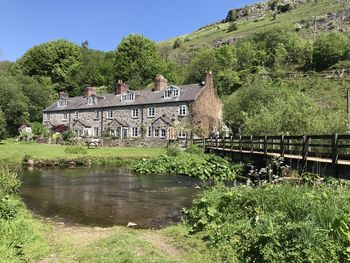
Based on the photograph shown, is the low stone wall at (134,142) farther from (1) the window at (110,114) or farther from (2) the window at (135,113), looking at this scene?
(1) the window at (110,114)

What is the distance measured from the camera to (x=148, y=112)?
196 ft

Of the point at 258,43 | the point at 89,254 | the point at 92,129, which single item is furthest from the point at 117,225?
the point at 258,43

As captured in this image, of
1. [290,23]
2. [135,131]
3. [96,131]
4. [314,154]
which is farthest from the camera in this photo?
[290,23]

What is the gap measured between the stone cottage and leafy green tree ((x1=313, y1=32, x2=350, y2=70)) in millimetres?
37647

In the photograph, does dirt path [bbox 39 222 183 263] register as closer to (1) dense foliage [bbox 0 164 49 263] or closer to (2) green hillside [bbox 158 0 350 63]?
(1) dense foliage [bbox 0 164 49 263]

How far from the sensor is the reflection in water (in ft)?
47.3

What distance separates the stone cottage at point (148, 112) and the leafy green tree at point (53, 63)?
2588cm

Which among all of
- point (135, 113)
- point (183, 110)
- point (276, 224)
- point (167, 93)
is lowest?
point (276, 224)

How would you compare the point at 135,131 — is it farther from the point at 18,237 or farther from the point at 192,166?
the point at 18,237

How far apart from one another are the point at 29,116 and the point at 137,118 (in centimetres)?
2772

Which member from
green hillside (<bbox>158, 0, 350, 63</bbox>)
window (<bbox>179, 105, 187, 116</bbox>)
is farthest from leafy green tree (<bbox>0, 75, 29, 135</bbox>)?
green hillside (<bbox>158, 0, 350, 63</bbox>)

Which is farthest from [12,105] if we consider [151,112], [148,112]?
[151,112]

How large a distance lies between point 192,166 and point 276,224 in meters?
21.6

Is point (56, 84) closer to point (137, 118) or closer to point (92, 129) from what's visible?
point (92, 129)
